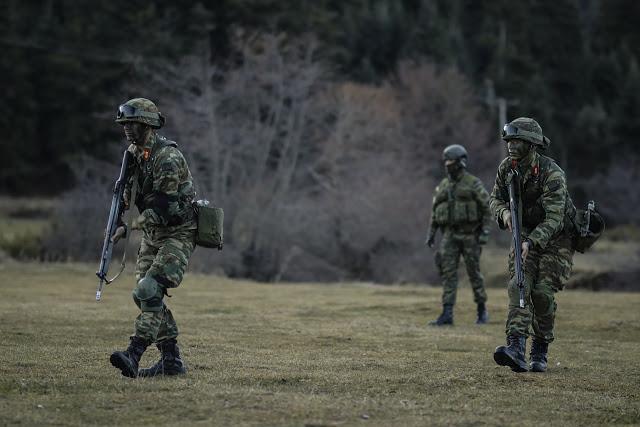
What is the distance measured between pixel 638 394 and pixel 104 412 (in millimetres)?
4964

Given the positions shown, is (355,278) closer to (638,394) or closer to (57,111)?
(57,111)

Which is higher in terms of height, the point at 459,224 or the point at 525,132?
the point at 525,132

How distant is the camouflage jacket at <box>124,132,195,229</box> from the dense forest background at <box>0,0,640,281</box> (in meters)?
25.2

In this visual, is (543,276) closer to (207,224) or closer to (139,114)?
(207,224)

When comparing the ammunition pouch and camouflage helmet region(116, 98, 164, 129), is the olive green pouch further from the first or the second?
the ammunition pouch

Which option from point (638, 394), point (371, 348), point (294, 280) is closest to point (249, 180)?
point (294, 280)

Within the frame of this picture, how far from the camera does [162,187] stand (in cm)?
1020

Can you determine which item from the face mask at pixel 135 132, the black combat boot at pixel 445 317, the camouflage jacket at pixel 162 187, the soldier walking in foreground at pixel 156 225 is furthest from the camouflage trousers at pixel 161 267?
the black combat boot at pixel 445 317

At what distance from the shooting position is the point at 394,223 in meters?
42.1

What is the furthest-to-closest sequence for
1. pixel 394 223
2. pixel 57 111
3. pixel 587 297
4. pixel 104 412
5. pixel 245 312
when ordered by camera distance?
pixel 57 111, pixel 394 223, pixel 587 297, pixel 245 312, pixel 104 412

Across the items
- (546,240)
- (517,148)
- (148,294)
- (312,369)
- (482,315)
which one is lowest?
(312,369)

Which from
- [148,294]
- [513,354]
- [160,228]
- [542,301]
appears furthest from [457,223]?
[148,294]

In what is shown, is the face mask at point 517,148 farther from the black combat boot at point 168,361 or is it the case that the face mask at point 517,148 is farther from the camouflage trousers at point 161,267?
the black combat boot at point 168,361

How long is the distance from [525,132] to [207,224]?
3333 mm
